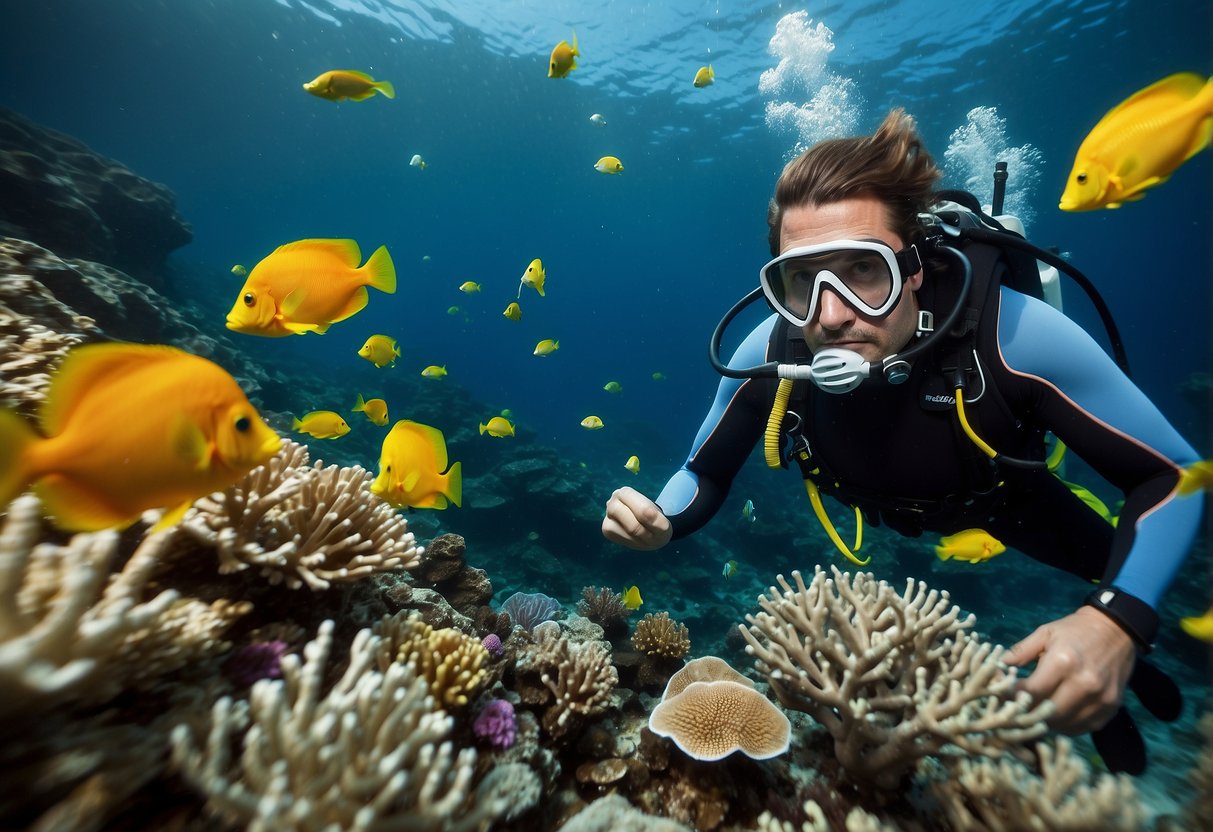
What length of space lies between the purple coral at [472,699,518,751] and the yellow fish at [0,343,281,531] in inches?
59.0

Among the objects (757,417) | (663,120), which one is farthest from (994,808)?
(663,120)

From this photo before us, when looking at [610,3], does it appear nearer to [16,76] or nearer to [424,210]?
[16,76]

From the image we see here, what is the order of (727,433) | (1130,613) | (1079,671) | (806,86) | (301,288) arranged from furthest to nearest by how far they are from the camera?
(806,86) → (727,433) → (301,288) → (1130,613) → (1079,671)

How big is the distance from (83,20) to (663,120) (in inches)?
1300

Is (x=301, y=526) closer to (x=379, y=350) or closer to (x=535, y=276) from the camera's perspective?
(x=379, y=350)

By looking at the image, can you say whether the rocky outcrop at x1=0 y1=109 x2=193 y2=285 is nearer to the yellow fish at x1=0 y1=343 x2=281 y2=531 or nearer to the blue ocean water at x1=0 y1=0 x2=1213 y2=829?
the blue ocean water at x1=0 y1=0 x2=1213 y2=829

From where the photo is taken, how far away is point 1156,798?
12.1 ft

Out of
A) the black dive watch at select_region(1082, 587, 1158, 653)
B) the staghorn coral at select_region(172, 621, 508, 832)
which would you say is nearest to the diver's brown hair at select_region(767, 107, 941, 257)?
the black dive watch at select_region(1082, 587, 1158, 653)

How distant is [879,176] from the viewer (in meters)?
2.70

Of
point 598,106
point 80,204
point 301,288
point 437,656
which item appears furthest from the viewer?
point 598,106

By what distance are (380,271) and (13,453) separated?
1894 mm

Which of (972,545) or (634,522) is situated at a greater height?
(634,522)

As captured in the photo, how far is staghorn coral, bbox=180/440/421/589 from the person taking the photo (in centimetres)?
179

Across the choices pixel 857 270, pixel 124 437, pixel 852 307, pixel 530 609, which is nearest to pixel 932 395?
pixel 852 307
